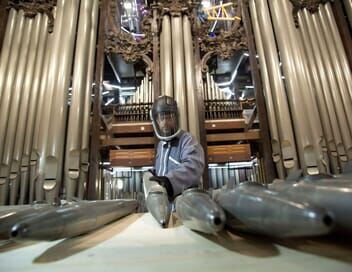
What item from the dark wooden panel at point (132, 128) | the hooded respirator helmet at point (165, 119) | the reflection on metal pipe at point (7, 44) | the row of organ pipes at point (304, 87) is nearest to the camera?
the hooded respirator helmet at point (165, 119)

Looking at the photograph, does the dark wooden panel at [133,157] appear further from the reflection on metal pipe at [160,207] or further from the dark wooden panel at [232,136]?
the reflection on metal pipe at [160,207]

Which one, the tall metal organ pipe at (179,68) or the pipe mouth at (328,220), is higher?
the tall metal organ pipe at (179,68)

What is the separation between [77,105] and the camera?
5.38ft

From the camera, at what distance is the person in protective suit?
914 millimetres

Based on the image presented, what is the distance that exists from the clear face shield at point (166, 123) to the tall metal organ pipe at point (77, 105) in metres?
0.56

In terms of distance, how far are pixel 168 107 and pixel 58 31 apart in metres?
1.15

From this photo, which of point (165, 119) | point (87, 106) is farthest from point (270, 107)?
point (87, 106)

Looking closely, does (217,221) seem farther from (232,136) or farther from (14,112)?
(14,112)

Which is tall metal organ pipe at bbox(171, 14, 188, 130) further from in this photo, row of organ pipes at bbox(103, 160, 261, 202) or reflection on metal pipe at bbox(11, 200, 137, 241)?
reflection on metal pipe at bbox(11, 200, 137, 241)

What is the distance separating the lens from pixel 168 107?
1349 mm

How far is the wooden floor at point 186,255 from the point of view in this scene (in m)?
0.26

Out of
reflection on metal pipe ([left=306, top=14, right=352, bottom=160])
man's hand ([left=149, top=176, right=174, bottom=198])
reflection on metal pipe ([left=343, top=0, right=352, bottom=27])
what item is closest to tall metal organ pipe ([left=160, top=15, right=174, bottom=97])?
man's hand ([left=149, top=176, right=174, bottom=198])

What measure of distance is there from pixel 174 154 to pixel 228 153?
0.77 meters

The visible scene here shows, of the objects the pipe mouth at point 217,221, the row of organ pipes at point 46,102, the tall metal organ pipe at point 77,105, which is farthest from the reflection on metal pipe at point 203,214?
the row of organ pipes at point 46,102
